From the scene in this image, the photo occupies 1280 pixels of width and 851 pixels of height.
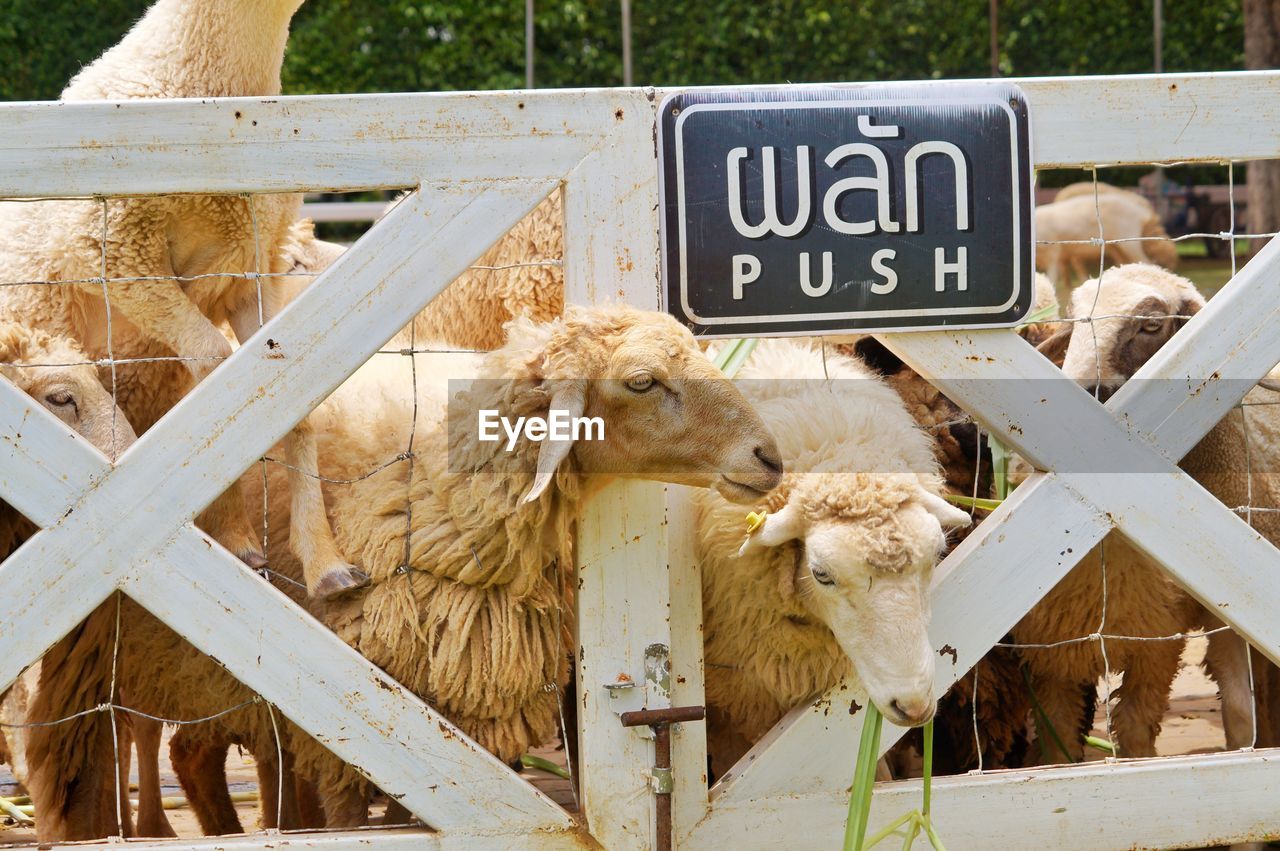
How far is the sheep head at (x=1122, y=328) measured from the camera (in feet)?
11.9

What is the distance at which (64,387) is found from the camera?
299cm

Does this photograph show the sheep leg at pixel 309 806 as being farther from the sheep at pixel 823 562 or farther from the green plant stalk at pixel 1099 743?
the green plant stalk at pixel 1099 743

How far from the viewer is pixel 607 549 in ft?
8.93

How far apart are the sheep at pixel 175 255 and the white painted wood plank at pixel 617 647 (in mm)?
596

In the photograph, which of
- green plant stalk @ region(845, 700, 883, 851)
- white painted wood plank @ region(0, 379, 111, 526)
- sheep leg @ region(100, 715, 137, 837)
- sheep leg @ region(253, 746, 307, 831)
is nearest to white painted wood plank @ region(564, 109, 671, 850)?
green plant stalk @ region(845, 700, 883, 851)

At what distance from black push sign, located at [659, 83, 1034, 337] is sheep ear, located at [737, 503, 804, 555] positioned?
1.36 ft

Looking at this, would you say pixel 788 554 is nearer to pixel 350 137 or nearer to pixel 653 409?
pixel 653 409

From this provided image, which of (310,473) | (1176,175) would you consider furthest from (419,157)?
(1176,175)

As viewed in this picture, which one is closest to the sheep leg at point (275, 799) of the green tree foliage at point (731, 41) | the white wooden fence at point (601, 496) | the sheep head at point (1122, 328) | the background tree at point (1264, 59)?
the white wooden fence at point (601, 496)

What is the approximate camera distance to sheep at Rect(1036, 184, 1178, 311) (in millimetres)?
12648

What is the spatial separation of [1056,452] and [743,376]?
0.88 m

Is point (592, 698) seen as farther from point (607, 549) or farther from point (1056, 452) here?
point (1056, 452)

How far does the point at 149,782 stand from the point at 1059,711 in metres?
2.57

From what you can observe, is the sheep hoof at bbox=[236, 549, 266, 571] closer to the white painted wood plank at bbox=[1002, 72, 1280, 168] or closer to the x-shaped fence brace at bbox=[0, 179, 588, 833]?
the x-shaped fence brace at bbox=[0, 179, 588, 833]
